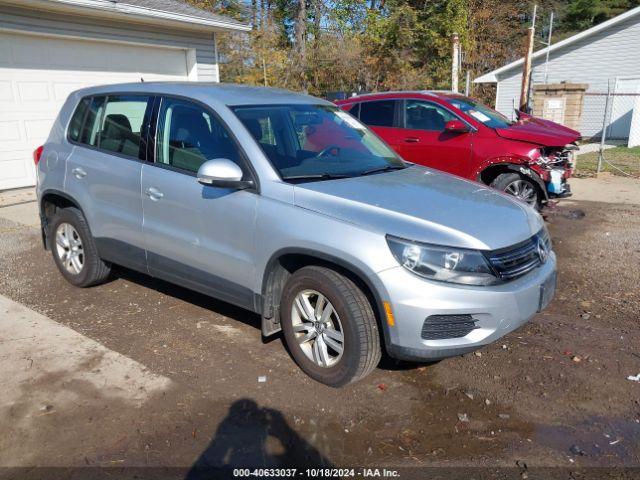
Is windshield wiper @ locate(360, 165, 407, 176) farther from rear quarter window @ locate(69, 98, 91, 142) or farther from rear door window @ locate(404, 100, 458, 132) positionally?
rear door window @ locate(404, 100, 458, 132)

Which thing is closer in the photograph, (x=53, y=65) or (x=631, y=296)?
(x=631, y=296)

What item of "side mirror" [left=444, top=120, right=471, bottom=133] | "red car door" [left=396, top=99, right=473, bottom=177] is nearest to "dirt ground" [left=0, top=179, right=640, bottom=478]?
"red car door" [left=396, top=99, right=473, bottom=177]

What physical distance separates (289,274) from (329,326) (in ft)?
1.57

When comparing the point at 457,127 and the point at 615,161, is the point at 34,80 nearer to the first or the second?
the point at 457,127

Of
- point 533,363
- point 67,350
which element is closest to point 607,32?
point 533,363

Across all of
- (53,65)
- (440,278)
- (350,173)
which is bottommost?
(440,278)

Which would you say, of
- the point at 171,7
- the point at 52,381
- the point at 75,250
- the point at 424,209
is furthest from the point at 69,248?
the point at 171,7

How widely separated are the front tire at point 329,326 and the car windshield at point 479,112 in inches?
197

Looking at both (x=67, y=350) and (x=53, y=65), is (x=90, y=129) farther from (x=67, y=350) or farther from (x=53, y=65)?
(x=53, y=65)

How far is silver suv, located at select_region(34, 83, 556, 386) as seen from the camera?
3066 mm

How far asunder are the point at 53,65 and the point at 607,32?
17.9 m

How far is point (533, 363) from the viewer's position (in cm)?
378

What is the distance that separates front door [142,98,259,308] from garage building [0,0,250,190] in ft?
21.0

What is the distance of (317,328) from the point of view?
11.3 feet
